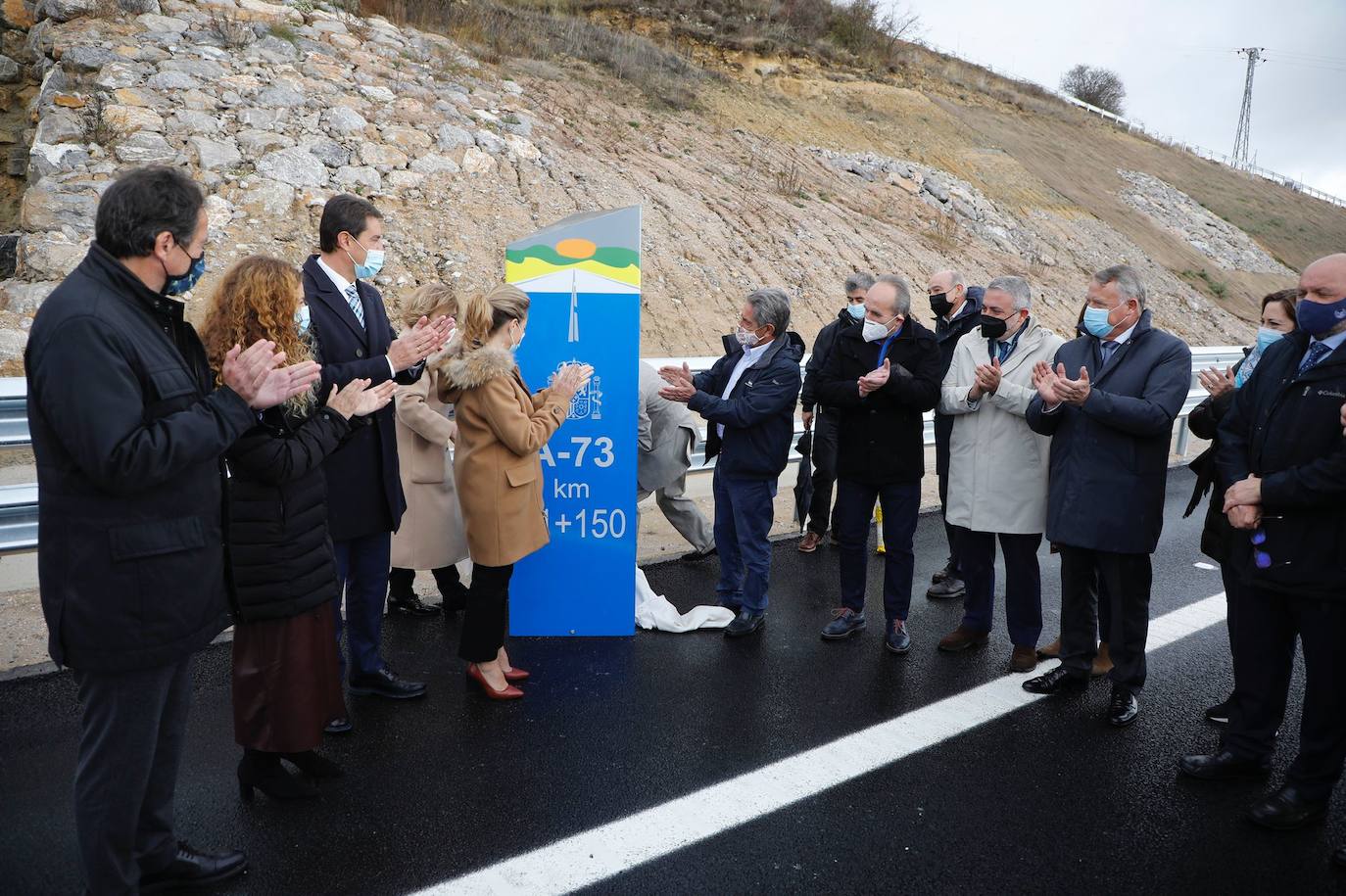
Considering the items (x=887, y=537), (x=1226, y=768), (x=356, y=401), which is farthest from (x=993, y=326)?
(x=356, y=401)

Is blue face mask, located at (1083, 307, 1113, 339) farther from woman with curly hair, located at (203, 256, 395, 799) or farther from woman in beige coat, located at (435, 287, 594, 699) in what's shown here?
woman with curly hair, located at (203, 256, 395, 799)

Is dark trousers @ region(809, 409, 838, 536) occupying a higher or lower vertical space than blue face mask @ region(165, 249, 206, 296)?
lower

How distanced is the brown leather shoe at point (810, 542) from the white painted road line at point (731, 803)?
2.37 metres

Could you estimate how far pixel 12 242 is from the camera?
12414 millimetres

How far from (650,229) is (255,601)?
15526mm

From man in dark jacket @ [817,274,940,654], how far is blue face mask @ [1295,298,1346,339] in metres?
1.86

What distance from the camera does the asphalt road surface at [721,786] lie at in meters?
3.18

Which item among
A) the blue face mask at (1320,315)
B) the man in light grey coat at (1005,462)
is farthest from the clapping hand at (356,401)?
the blue face mask at (1320,315)

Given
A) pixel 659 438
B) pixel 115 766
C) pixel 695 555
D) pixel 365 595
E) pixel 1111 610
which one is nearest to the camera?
pixel 115 766

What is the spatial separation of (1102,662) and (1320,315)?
88.7 inches

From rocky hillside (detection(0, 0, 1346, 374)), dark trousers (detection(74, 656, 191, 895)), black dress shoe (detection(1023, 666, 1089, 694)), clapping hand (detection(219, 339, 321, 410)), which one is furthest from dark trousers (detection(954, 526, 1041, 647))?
rocky hillside (detection(0, 0, 1346, 374))

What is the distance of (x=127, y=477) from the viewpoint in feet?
8.25

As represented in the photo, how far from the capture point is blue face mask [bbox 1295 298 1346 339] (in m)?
3.50

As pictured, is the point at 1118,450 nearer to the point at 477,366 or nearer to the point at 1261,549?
the point at 1261,549
